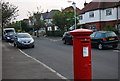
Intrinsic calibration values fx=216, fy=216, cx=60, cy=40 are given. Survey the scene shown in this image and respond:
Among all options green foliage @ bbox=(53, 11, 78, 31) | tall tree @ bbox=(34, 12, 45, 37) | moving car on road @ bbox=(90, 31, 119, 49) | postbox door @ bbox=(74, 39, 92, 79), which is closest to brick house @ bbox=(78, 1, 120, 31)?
green foliage @ bbox=(53, 11, 78, 31)

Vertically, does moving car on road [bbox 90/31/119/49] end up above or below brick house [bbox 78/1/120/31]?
below

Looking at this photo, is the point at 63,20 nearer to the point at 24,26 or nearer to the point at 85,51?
the point at 85,51

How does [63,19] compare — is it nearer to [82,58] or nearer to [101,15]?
[101,15]

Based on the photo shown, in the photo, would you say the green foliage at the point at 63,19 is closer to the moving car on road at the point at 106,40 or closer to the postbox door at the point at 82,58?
the moving car on road at the point at 106,40

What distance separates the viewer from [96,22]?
4453cm

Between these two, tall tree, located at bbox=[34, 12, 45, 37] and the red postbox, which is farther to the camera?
tall tree, located at bbox=[34, 12, 45, 37]

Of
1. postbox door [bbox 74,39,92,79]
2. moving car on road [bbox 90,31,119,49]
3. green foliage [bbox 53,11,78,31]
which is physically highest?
green foliage [bbox 53,11,78,31]

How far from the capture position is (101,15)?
43406 mm

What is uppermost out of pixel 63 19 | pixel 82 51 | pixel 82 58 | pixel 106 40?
pixel 63 19

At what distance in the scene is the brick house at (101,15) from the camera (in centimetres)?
4000

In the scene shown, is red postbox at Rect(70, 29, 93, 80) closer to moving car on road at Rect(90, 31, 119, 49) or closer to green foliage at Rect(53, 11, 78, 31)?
moving car on road at Rect(90, 31, 119, 49)

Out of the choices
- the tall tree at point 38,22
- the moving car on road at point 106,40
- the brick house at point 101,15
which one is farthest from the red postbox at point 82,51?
the tall tree at point 38,22

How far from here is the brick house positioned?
40.0 meters

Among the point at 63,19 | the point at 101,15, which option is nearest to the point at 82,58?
the point at 101,15
